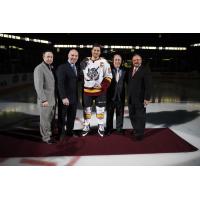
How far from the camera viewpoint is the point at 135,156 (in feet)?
12.3

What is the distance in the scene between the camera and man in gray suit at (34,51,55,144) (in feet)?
12.5

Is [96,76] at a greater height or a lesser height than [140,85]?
greater

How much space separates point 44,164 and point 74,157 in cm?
43

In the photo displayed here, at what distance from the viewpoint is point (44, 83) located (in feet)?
12.8

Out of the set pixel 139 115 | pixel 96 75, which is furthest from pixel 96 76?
pixel 139 115

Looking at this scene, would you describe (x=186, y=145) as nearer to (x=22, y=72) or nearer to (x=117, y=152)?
(x=117, y=152)

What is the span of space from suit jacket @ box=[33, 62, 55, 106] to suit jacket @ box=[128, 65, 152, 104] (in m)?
1.29

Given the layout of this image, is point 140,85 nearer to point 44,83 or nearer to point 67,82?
point 67,82

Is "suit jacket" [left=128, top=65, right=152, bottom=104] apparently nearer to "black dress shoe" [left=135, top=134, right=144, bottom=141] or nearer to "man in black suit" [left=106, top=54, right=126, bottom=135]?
"man in black suit" [left=106, top=54, right=126, bottom=135]

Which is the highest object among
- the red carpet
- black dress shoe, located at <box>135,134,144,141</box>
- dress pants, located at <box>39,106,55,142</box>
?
dress pants, located at <box>39,106,55,142</box>

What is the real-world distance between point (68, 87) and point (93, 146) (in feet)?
3.33

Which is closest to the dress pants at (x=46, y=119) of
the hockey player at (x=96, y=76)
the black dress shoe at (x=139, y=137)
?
the hockey player at (x=96, y=76)

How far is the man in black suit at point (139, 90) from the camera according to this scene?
418cm

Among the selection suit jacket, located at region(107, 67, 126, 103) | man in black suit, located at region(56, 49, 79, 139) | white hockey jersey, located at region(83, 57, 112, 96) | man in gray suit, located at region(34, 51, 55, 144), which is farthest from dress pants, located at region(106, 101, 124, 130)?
man in gray suit, located at region(34, 51, 55, 144)
